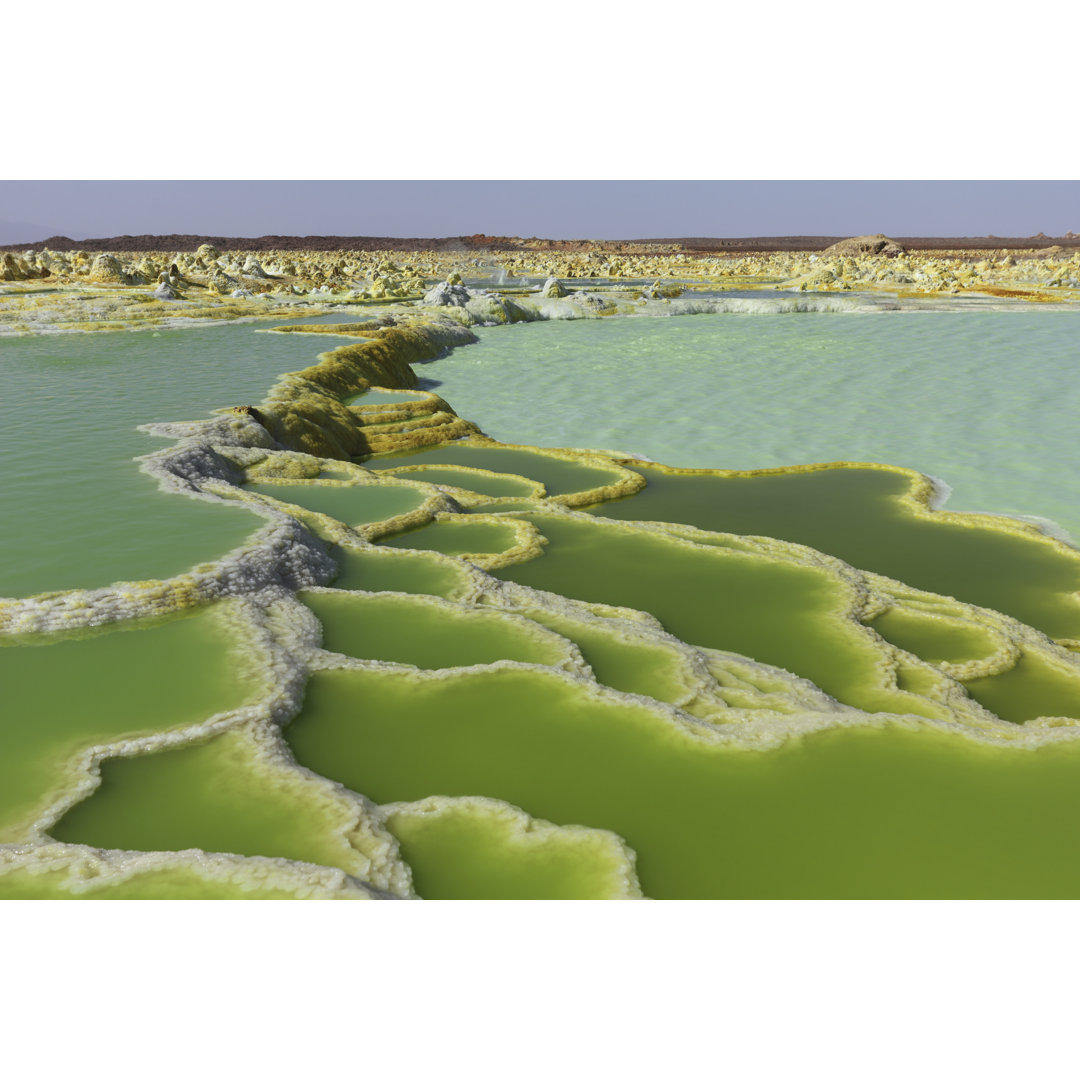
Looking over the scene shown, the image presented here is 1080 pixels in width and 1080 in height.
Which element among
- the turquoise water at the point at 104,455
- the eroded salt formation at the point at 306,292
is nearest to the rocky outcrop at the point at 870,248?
the eroded salt formation at the point at 306,292

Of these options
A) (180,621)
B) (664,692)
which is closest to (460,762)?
(664,692)

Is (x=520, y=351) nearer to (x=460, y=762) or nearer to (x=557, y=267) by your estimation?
(x=460, y=762)

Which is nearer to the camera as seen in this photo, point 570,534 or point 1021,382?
point 570,534

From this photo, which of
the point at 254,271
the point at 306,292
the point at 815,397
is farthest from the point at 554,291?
the point at 815,397

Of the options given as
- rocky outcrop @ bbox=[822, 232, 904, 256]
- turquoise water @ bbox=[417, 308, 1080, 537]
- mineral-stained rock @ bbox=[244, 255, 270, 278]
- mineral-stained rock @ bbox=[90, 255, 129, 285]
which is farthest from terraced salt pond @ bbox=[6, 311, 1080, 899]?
rocky outcrop @ bbox=[822, 232, 904, 256]

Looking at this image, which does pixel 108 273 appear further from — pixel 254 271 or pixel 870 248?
pixel 870 248

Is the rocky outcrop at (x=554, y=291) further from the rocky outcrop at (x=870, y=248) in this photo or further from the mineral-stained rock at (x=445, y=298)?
the rocky outcrop at (x=870, y=248)

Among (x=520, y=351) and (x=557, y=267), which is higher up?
(x=557, y=267)
